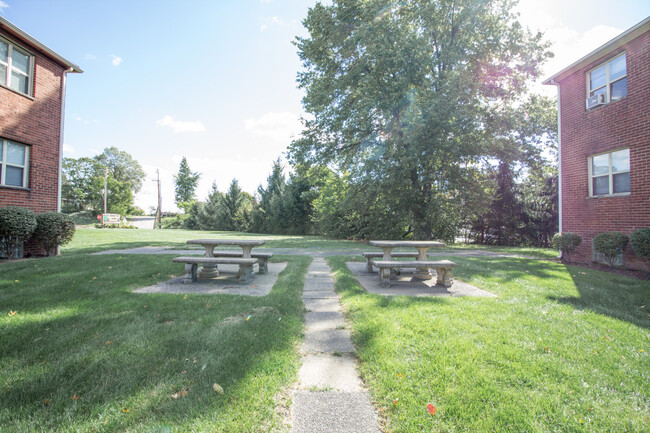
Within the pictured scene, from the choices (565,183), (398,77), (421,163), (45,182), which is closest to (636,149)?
(565,183)

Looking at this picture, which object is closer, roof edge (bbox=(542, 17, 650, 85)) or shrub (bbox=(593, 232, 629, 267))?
roof edge (bbox=(542, 17, 650, 85))

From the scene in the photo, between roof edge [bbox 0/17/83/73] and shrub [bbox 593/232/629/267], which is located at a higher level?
roof edge [bbox 0/17/83/73]

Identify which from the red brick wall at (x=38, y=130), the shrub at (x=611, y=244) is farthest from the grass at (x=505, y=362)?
the red brick wall at (x=38, y=130)

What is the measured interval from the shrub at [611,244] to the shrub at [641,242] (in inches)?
17.2

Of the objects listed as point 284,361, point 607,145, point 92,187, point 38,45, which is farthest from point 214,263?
point 92,187

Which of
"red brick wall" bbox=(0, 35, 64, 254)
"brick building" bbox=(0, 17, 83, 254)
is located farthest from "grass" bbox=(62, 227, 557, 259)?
"brick building" bbox=(0, 17, 83, 254)

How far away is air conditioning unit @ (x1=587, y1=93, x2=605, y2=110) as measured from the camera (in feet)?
29.0

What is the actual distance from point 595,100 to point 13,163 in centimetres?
1724

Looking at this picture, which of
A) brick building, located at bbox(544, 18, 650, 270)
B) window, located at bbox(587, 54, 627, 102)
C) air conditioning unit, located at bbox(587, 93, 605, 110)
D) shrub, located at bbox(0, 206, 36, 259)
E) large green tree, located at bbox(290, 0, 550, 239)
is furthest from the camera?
large green tree, located at bbox(290, 0, 550, 239)

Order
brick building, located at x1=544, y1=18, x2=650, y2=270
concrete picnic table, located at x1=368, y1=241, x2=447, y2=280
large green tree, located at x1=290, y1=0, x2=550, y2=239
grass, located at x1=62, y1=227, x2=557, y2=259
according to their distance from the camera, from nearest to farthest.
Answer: concrete picnic table, located at x1=368, y1=241, x2=447, y2=280, brick building, located at x1=544, y1=18, x2=650, y2=270, grass, located at x1=62, y1=227, x2=557, y2=259, large green tree, located at x1=290, y1=0, x2=550, y2=239

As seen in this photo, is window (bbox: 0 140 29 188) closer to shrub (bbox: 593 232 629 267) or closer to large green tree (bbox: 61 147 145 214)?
shrub (bbox: 593 232 629 267)

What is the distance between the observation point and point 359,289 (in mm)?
4957

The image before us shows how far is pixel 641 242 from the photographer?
721cm

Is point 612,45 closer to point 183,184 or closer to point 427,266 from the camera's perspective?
point 427,266
